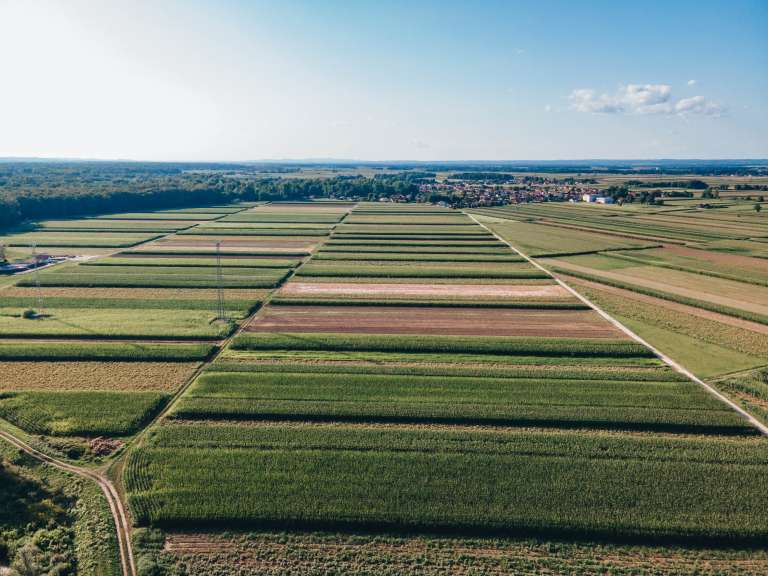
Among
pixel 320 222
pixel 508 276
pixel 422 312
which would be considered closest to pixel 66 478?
pixel 422 312

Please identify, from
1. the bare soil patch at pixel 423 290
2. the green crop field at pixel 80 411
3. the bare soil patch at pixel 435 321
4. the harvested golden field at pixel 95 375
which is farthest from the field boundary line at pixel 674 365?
the green crop field at pixel 80 411

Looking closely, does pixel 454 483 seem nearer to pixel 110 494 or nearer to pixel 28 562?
pixel 110 494

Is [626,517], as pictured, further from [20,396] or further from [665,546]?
[20,396]

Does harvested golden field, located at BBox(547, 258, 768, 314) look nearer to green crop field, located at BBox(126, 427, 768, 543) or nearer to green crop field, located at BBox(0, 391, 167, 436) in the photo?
green crop field, located at BBox(126, 427, 768, 543)

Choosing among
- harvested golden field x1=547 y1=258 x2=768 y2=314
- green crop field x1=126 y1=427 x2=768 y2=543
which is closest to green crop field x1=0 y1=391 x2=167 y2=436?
green crop field x1=126 y1=427 x2=768 y2=543

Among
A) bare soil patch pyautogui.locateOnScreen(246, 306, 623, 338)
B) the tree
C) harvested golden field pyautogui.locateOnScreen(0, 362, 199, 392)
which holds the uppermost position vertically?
bare soil patch pyautogui.locateOnScreen(246, 306, 623, 338)

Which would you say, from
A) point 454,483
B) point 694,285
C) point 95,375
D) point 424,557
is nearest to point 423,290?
point 694,285
